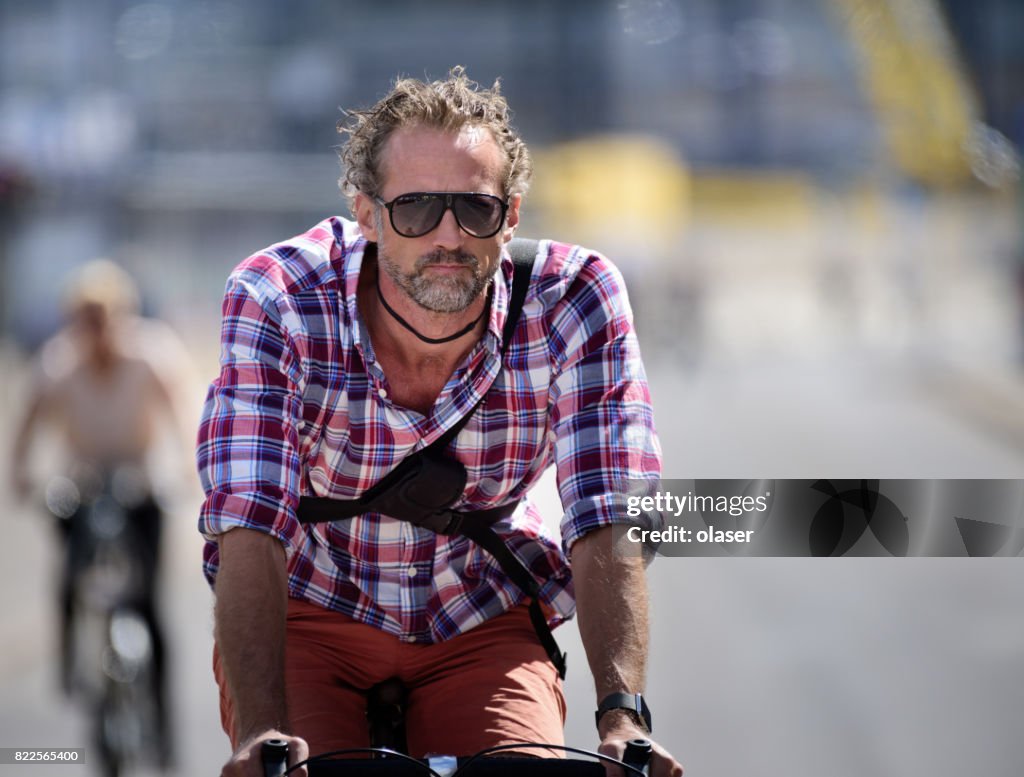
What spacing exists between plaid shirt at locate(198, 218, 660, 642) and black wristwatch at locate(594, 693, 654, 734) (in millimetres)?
293

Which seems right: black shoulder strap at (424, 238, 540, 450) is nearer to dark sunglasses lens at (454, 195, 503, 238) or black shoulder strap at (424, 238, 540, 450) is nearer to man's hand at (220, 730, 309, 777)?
dark sunglasses lens at (454, 195, 503, 238)

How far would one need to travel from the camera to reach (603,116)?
43.0 meters

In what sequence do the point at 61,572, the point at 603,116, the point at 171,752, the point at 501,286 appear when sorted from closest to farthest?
the point at 501,286, the point at 171,752, the point at 61,572, the point at 603,116

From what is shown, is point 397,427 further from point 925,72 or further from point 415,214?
point 925,72

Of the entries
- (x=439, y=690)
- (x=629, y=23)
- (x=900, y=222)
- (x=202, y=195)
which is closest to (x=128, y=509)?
(x=629, y=23)

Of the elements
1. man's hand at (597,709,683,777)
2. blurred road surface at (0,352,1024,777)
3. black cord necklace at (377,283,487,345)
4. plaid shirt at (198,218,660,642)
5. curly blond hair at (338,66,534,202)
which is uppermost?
curly blond hair at (338,66,534,202)

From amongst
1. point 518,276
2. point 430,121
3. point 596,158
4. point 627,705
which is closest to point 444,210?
point 430,121

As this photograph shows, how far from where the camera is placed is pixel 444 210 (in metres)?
2.32

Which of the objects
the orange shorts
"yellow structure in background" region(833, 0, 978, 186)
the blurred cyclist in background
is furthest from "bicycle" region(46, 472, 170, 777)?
"yellow structure in background" region(833, 0, 978, 186)

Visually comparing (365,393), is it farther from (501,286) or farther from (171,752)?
(171,752)

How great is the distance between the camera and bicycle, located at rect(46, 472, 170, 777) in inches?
230

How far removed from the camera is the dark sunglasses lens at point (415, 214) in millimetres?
2322

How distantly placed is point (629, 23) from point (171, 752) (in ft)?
11.8

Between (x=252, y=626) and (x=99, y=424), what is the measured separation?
4.68 m
